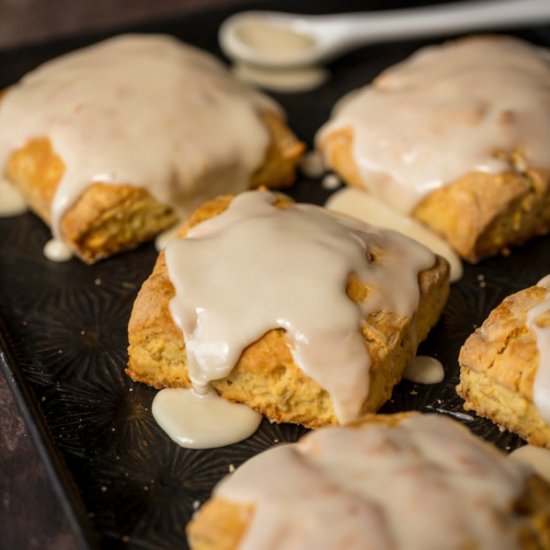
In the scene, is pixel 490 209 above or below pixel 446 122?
below

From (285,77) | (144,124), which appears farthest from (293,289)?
(285,77)

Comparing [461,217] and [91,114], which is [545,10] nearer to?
[461,217]

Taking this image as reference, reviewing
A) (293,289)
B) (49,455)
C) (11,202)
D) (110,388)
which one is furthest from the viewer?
(11,202)

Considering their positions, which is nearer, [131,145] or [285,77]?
[131,145]

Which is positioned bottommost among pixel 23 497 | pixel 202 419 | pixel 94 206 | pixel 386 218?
pixel 23 497

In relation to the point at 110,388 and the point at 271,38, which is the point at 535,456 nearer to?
the point at 110,388

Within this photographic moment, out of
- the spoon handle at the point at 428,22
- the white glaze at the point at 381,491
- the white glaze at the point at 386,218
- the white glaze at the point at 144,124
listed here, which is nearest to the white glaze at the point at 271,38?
the spoon handle at the point at 428,22

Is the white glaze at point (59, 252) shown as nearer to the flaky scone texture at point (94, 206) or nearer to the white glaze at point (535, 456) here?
the flaky scone texture at point (94, 206)
